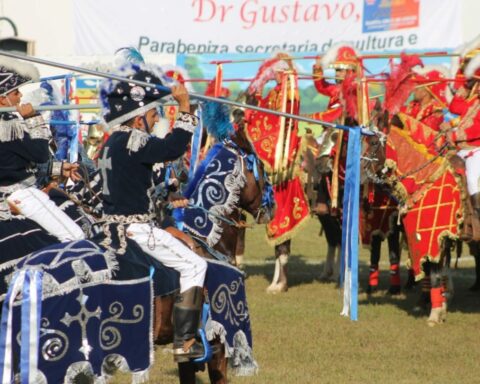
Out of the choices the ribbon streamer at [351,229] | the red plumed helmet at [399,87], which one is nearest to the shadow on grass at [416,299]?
the red plumed helmet at [399,87]

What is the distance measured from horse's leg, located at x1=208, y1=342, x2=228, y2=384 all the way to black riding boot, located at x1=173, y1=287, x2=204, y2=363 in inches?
18.6

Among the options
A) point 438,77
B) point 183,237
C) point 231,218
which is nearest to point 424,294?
point 438,77

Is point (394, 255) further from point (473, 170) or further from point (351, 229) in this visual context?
point (351, 229)

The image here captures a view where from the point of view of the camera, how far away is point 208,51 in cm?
2920

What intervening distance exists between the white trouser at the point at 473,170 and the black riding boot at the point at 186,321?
4.88 meters

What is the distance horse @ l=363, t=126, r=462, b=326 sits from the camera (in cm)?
1143

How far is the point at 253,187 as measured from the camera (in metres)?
8.52

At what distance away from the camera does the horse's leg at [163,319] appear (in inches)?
283

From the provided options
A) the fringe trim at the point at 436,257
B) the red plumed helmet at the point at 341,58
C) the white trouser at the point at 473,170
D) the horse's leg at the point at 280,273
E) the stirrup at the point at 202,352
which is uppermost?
the red plumed helmet at the point at 341,58

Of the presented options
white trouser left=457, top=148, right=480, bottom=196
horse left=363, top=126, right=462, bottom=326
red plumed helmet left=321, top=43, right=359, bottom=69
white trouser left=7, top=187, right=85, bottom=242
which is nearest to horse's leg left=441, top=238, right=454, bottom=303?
horse left=363, top=126, right=462, bottom=326

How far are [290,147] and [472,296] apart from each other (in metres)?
3.10

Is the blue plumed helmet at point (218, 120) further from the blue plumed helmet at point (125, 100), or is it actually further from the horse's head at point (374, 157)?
the horse's head at point (374, 157)

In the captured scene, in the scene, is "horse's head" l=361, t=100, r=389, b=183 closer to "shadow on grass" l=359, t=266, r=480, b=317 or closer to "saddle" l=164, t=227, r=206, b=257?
"shadow on grass" l=359, t=266, r=480, b=317

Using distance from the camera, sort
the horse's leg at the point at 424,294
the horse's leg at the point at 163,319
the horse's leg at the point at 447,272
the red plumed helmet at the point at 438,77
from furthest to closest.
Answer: the red plumed helmet at the point at 438,77 → the horse's leg at the point at 424,294 → the horse's leg at the point at 447,272 → the horse's leg at the point at 163,319
